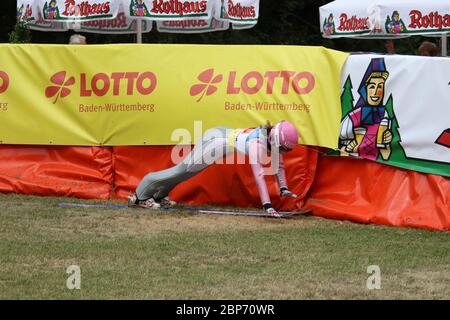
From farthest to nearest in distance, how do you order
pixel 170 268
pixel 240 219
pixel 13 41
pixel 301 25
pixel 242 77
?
pixel 301 25
pixel 13 41
pixel 242 77
pixel 240 219
pixel 170 268

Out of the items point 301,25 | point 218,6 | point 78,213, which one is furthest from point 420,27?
point 301,25

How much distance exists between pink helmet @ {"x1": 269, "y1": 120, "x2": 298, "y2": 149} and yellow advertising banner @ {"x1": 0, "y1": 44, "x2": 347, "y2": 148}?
25.1 inches

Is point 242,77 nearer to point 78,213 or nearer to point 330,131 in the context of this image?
point 330,131

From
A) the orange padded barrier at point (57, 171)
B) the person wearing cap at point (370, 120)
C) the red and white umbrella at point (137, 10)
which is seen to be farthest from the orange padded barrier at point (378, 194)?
the red and white umbrella at point (137, 10)

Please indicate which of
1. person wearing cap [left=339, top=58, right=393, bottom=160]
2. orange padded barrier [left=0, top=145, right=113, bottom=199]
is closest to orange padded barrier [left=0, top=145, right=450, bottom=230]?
orange padded barrier [left=0, top=145, right=113, bottom=199]

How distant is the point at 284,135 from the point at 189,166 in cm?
118

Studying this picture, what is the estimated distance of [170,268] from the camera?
802 cm

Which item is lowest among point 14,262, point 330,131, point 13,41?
point 14,262

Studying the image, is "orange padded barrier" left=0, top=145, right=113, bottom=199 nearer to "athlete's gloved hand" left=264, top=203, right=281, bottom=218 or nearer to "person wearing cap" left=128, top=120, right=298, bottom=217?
"person wearing cap" left=128, top=120, right=298, bottom=217

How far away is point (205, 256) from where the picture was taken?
853cm

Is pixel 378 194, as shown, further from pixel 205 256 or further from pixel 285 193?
pixel 205 256

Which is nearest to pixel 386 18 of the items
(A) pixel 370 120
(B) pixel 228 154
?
(A) pixel 370 120

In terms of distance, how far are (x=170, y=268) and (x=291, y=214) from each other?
2901 millimetres

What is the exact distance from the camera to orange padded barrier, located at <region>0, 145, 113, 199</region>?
1166cm
